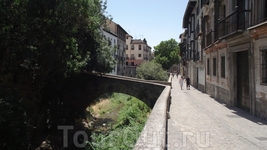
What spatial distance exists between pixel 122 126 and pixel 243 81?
324 inches

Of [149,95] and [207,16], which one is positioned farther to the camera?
[207,16]

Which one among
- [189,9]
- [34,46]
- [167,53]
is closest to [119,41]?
[189,9]

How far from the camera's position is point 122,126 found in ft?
51.6

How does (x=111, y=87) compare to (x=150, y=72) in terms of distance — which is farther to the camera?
(x=150, y=72)

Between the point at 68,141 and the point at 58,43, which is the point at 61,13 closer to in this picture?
the point at 58,43

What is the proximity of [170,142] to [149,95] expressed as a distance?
33.9ft

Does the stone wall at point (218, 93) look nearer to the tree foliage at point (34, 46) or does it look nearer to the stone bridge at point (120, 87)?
the stone bridge at point (120, 87)

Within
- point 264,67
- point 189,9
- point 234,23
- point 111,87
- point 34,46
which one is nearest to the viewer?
point 264,67

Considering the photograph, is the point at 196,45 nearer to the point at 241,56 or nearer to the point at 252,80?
the point at 241,56

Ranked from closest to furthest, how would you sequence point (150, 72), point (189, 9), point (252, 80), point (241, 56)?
1. point (252, 80)
2. point (241, 56)
3. point (189, 9)
4. point (150, 72)

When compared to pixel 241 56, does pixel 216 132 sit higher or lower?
lower

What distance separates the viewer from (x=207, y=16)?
1850 centimetres

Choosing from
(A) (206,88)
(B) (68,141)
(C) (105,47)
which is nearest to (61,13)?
(C) (105,47)

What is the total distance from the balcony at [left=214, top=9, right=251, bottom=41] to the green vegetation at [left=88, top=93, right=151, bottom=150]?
22.2ft
